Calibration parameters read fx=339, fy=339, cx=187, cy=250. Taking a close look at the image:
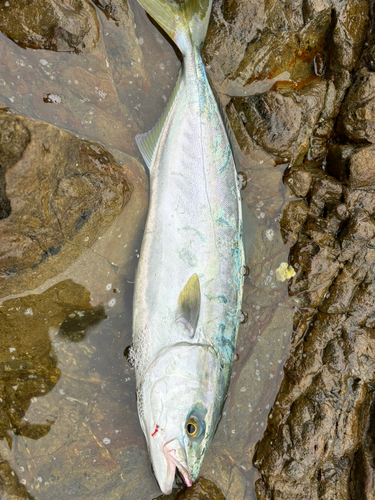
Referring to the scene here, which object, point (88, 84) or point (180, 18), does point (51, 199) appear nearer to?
point (88, 84)

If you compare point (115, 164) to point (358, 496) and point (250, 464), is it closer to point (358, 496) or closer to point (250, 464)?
point (250, 464)

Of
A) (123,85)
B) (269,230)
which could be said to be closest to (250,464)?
(269,230)

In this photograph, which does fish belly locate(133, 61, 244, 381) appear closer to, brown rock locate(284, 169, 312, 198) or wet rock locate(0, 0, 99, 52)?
brown rock locate(284, 169, 312, 198)

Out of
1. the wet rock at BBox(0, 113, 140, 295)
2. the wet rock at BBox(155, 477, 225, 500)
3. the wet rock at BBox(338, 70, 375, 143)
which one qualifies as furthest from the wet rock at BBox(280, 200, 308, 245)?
the wet rock at BBox(155, 477, 225, 500)

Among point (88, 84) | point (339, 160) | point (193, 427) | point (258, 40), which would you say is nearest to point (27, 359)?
point (193, 427)

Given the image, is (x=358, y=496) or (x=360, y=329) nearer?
(x=358, y=496)

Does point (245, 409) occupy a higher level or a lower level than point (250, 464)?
higher
